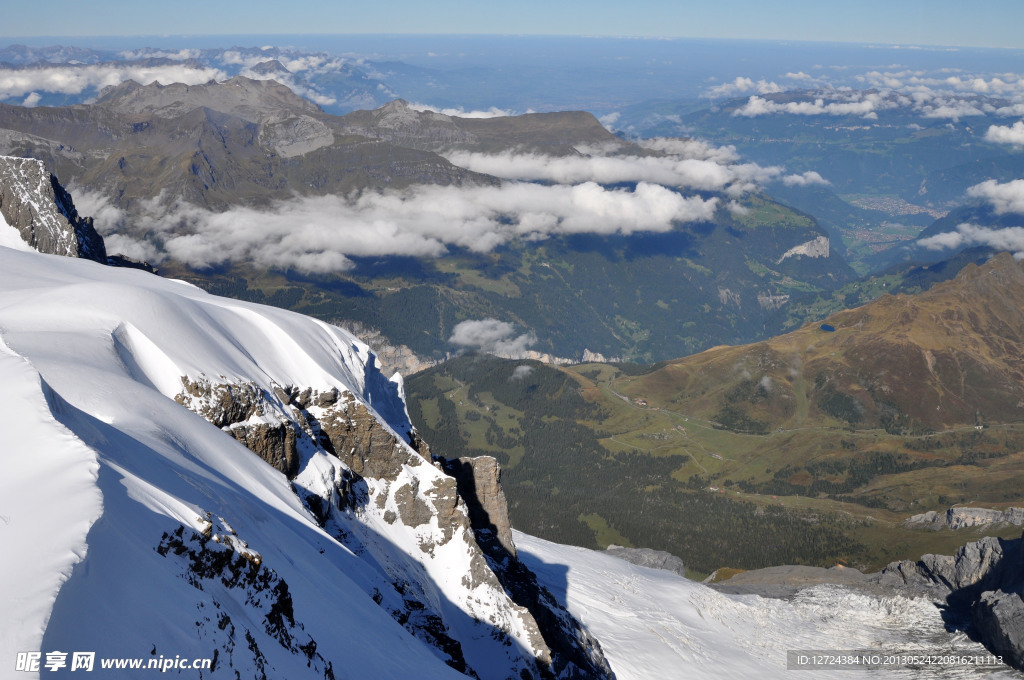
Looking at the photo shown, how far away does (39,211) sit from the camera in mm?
100000

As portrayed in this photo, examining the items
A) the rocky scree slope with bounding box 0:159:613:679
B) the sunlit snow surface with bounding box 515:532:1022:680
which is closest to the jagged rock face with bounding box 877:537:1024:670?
the sunlit snow surface with bounding box 515:532:1022:680

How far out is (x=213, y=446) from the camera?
45.1 m

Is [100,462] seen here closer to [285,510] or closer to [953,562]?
[285,510]

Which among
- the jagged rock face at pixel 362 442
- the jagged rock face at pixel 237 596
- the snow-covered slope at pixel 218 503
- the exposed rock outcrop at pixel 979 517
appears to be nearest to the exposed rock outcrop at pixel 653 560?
the exposed rock outcrop at pixel 979 517

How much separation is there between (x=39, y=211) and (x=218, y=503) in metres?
90.2

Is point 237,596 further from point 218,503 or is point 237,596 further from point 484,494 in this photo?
point 484,494

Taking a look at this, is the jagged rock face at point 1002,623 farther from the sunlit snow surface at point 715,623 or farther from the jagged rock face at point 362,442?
the jagged rock face at point 362,442

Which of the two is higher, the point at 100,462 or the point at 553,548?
the point at 100,462

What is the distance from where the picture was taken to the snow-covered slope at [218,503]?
23750 millimetres

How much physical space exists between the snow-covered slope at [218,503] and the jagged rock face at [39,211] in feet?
75.6

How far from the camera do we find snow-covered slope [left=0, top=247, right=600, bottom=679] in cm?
2375

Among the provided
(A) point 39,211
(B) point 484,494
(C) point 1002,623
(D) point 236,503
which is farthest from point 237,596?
(C) point 1002,623

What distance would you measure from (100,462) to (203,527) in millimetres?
5462

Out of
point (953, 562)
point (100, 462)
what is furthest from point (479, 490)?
point (953, 562)
